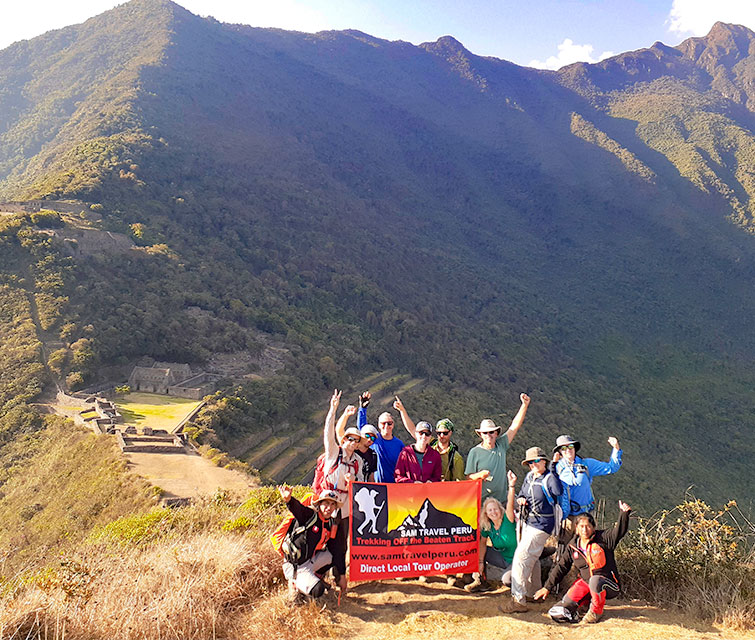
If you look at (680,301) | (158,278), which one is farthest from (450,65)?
(158,278)

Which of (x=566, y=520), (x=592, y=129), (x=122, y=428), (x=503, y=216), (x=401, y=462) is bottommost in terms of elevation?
(x=122, y=428)

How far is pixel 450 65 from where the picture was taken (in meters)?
153

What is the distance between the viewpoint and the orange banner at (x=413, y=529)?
19.0 feet

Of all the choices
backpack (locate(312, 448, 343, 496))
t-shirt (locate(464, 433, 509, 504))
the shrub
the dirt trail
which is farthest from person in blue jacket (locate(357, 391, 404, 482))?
the shrub

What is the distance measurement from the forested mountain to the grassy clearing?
6.30 ft

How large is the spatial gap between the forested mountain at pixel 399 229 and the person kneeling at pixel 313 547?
639 inches

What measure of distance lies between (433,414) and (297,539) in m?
28.2

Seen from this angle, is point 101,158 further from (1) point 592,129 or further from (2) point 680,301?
(1) point 592,129

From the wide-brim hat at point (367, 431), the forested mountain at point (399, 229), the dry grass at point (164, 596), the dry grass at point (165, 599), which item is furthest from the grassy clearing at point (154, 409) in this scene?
the wide-brim hat at point (367, 431)

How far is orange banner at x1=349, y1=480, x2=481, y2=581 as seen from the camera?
19.0ft

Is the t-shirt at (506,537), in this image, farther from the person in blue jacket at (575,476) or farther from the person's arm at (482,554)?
the person in blue jacket at (575,476)

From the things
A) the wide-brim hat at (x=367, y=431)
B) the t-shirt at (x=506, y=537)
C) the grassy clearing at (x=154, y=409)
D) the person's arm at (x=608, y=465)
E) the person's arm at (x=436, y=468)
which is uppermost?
the wide-brim hat at (x=367, y=431)

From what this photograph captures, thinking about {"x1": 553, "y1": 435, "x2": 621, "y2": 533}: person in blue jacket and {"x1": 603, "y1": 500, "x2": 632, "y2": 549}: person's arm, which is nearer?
{"x1": 603, "y1": 500, "x2": 632, "y2": 549}: person's arm

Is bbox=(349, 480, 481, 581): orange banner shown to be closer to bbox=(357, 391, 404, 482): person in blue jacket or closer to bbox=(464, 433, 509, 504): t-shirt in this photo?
bbox=(464, 433, 509, 504): t-shirt
